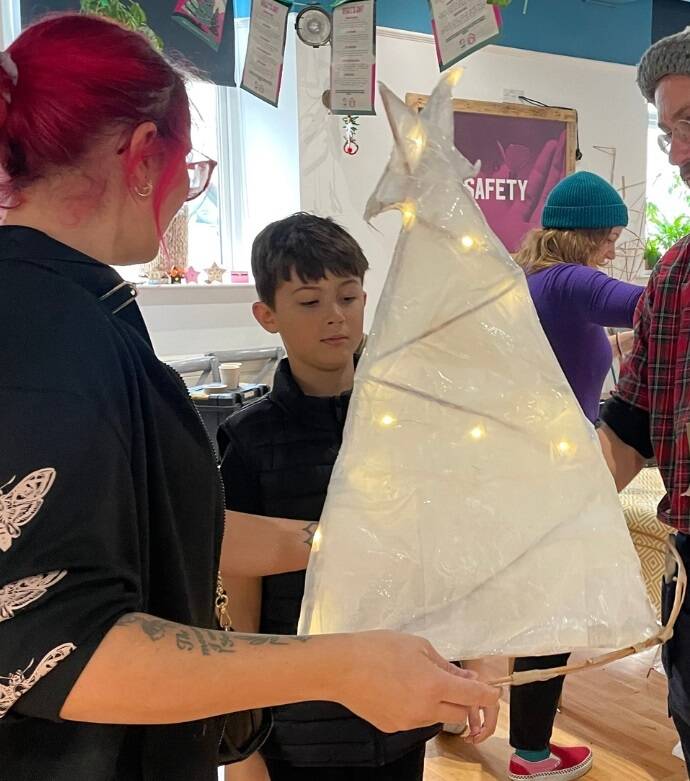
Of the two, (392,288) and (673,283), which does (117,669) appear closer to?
(392,288)

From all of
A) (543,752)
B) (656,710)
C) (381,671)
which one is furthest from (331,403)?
(656,710)

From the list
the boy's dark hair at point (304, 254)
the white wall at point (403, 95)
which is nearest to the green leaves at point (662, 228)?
the white wall at point (403, 95)

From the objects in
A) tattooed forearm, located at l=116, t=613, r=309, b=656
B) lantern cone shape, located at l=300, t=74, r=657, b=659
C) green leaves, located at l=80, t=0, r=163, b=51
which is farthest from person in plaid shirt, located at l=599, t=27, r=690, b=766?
green leaves, located at l=80, t=0, r=163, b=51

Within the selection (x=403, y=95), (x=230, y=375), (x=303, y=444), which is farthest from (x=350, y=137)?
(x=303, y=444)

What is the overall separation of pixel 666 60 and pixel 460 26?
1.00 metres

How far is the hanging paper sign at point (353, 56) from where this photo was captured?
194 centimetres

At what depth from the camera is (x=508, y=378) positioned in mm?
660

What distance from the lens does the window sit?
2.96 meters

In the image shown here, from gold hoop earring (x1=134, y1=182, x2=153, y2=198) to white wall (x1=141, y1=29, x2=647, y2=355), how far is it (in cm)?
210

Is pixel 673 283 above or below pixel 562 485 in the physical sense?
above

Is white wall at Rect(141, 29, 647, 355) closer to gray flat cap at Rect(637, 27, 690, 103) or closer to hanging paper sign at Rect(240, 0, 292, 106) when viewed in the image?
hanging paper sign at Rect(240, 0, 292, 106)

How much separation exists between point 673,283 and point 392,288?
0.54 meters

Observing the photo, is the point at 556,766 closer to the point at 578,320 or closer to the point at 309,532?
the point at 578,320

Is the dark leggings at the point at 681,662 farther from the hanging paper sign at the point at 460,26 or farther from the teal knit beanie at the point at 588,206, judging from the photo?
the hanging paper sign at the point at 460,26
